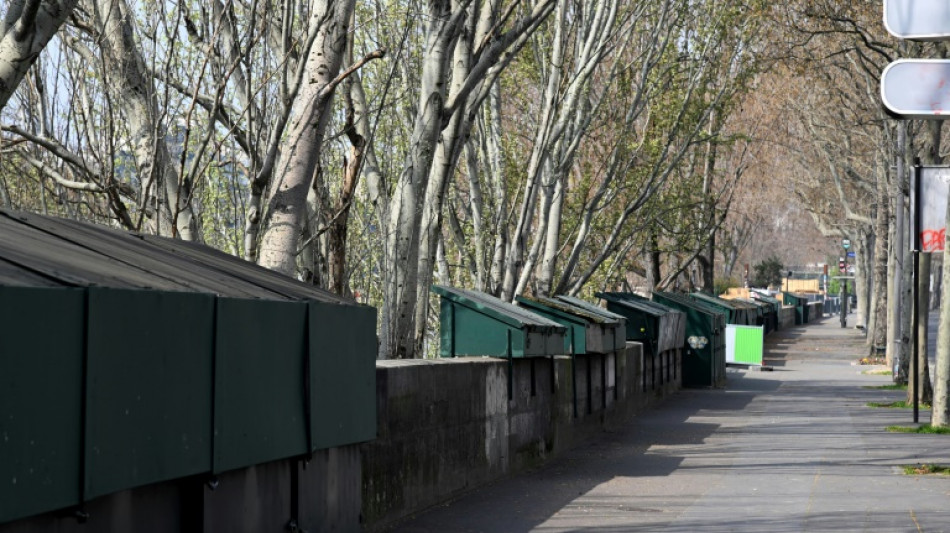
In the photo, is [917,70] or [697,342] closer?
[917,70]

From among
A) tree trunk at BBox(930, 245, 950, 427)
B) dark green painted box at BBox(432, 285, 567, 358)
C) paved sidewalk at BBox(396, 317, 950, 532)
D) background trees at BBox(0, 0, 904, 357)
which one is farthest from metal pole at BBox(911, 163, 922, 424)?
dark green painted box at BBox(432, 285, 567, 358)

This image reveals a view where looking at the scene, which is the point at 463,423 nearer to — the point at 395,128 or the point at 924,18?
the point at 924,18

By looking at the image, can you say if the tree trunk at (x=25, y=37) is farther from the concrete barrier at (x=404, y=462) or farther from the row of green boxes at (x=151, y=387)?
the concrete barrier at (x=404, y=462)

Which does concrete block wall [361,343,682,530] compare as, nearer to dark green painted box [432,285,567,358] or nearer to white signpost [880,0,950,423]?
dark green painted box [432,285,567,358]

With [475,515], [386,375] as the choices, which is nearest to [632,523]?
[475,515]

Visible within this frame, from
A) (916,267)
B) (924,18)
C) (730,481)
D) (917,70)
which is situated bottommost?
(730,481)

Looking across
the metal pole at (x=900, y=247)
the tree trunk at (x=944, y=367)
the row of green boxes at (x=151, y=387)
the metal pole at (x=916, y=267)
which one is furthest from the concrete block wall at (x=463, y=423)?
the metal pole at (x=900, y=247)

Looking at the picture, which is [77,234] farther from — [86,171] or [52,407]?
[86,171]

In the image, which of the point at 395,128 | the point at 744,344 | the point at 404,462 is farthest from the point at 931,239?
the point at 744,344

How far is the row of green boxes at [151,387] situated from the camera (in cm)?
544

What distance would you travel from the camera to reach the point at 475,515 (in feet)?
37.8

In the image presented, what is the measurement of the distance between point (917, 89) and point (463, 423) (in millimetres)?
5058

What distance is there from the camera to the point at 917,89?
358 inches

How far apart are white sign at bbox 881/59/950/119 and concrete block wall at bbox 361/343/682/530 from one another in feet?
12.2
